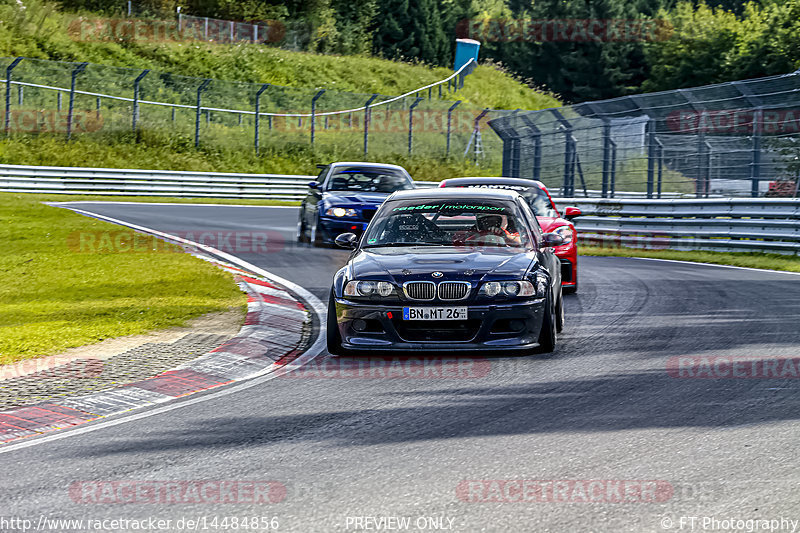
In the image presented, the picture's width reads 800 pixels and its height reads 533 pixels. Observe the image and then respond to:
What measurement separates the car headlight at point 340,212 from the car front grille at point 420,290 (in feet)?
30.7

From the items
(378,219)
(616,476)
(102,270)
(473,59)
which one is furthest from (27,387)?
(473,59)

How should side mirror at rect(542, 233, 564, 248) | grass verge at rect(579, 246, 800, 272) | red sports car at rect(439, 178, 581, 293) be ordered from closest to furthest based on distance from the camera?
1. side mirror at rect(542, 233, 564, 248)
2. red sports car at rect(439, 178, 581, 293)
3. grass verge at rect(579, 246, 800, 272)

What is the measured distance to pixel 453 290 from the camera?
26.4ft

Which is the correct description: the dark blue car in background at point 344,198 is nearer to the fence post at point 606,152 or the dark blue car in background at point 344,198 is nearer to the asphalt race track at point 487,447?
the fence post at point 606,152

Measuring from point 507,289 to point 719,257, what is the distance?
1211 centimetres

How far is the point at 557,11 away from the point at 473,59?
17.1 meters

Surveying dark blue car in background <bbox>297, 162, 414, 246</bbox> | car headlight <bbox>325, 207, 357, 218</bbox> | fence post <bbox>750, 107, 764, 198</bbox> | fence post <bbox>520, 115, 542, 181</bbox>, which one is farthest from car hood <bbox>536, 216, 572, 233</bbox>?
fence post <bbox>520, 115, 542, 181</bbox>

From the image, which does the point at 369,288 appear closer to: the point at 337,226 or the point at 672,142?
the point at 337,226

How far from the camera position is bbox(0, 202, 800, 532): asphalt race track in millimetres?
4492

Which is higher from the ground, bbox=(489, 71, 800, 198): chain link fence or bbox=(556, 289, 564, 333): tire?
bbox=(489, 71, 800, 198): chain link fence

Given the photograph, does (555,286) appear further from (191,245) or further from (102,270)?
(191,245)

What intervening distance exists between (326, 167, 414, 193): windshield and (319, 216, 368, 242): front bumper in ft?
3.89

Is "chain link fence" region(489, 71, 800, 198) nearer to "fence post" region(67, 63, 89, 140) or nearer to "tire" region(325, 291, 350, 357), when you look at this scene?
"tire" region(325, 291, 350, 357)

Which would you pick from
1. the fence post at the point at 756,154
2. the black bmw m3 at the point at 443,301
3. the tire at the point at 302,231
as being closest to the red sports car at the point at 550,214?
the black bmw m3 at the point at 443,301
